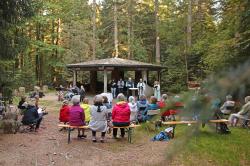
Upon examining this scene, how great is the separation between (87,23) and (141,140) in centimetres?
3173

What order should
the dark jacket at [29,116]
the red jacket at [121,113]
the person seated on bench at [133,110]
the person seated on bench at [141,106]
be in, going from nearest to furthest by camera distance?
the red jacket at [121,113]
the dark jacket at [29,116]
the person seated on bench at [133,110]
the person seated on bench at [141,106]

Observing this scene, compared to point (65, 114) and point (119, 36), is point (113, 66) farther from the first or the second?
point (119, 36)

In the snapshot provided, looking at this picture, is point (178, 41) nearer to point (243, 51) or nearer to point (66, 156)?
point (243, 51)

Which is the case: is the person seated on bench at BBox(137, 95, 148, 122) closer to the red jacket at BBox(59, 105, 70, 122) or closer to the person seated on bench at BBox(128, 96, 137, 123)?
the person seated on bench at BBox(128, 96, 137, 123)

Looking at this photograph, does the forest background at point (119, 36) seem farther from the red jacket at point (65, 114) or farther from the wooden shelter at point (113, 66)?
the red jacket at point (65, 114)

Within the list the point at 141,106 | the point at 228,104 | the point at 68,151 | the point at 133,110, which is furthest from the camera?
the point at 141,106

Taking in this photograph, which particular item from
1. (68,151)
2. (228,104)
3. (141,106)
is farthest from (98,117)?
(228,104)

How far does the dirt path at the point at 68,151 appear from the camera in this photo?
9.30 meters

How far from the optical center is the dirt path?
9.30 m

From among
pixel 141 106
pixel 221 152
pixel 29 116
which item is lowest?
pixel 221 152

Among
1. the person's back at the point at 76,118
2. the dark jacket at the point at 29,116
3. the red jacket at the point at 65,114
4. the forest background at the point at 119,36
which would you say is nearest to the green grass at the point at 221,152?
the person's back at the point at 76,118

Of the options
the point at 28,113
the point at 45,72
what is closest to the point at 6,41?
the point at 28,113

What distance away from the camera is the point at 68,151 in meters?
10.3

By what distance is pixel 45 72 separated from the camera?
45875 millimetres
